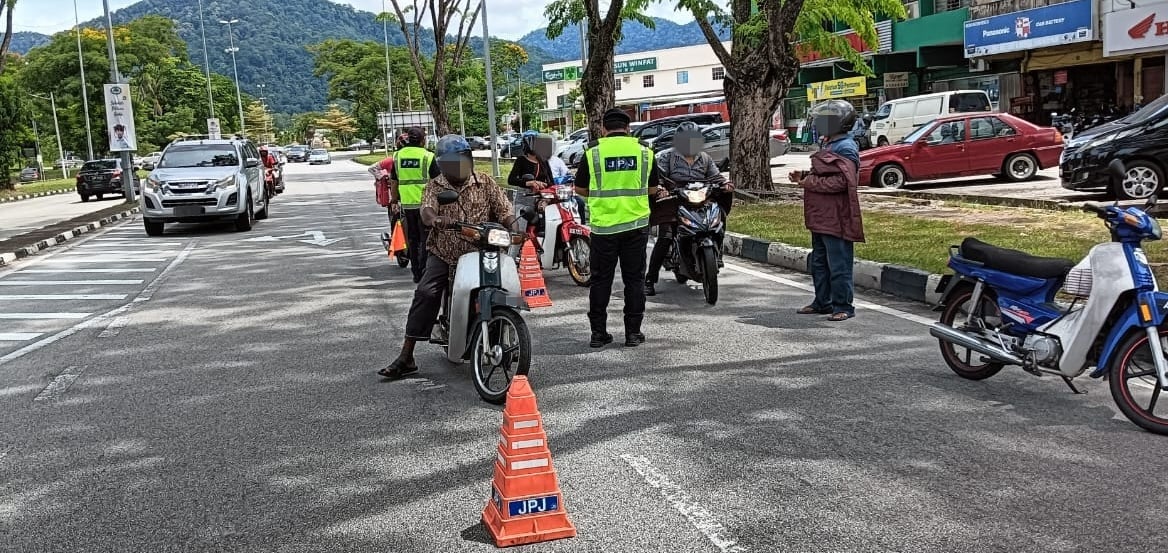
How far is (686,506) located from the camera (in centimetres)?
424

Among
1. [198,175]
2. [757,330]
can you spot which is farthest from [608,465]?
[198,175]

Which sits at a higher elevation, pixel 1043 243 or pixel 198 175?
pixel 198 175

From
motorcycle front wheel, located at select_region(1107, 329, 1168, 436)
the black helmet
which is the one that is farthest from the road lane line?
motorcycle front wheel, located at select_region(1107, 329, 1168, 436)

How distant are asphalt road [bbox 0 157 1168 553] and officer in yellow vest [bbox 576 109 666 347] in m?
0.29

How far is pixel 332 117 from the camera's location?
14538 cm

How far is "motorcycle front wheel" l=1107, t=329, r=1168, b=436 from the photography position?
5023 millimetres

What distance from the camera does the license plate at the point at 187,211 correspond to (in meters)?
17.9

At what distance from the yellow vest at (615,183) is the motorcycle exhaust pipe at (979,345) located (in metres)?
2.39

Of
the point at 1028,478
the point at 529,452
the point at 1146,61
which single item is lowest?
the point at 1028,478

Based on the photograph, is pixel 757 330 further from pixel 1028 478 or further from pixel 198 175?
pixel 198 175

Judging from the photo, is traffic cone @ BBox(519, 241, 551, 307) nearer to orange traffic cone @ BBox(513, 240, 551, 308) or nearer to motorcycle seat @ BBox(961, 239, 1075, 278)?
orange traffic cone @ BBox(513, 240, 551, 308)

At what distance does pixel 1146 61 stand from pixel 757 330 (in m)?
24.1

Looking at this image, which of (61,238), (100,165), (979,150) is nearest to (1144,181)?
(979,150)

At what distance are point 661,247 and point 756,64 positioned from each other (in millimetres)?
8646
